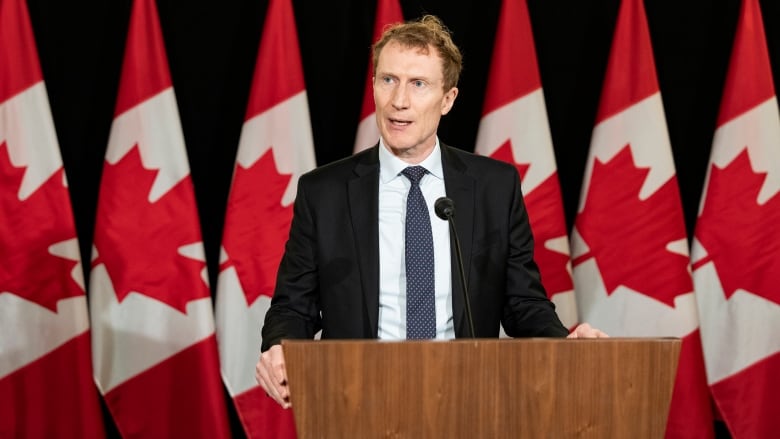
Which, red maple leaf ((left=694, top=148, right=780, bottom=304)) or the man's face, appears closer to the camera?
the man's face

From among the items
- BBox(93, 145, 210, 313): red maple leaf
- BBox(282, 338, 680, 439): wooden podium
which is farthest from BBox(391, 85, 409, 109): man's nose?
BBox(93, 145, 210, 313): red maple leaf

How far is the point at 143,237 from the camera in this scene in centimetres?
376

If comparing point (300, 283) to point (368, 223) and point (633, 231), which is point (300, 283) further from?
point (633, 231)

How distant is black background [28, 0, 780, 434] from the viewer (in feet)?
13.3

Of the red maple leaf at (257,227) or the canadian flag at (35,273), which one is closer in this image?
the canadian flag at (35,273)

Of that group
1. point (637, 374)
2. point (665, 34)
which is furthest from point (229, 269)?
point (637, 374)

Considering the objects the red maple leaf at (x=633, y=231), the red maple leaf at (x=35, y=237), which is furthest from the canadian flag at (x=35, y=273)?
the red maple leaf at (x=633, y=231)

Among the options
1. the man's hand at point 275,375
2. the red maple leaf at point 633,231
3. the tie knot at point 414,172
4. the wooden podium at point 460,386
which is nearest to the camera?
the wooden podium at point 460,386

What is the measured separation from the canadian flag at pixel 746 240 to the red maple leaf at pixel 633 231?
191 millimetres

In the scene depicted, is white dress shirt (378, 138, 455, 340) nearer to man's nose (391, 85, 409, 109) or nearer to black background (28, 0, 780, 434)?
man's nose (391, 85, 409, 109)

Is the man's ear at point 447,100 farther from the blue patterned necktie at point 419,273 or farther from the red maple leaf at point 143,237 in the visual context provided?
the red maple leaf at point 143,237

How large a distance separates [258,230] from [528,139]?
1.15m

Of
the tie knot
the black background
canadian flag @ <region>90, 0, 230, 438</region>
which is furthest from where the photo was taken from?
the black background

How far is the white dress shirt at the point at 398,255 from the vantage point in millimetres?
2176
